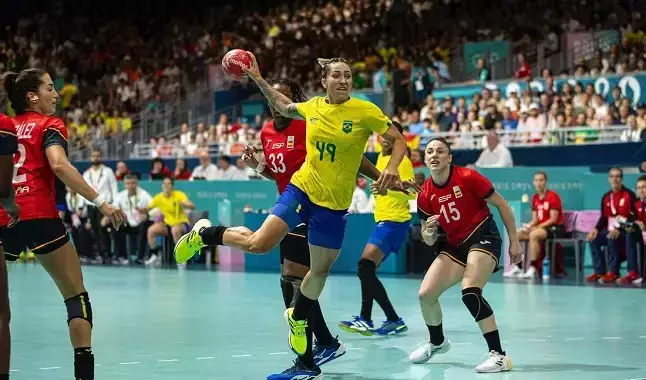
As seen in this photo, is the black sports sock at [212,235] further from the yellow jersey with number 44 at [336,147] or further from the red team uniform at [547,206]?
the red team uniform at [547,206]

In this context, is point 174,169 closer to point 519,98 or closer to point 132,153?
point 132,153

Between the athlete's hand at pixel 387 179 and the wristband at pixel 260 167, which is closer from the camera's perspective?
the athlete's hand at pixel 387 179

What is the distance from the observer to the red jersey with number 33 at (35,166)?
7.49 meters

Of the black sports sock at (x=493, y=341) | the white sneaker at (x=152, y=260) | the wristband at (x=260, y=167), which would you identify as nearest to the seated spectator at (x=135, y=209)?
the white sneaker at (x=152, y=260)

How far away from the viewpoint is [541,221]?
61.3 feet

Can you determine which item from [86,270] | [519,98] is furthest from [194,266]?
[519,98]

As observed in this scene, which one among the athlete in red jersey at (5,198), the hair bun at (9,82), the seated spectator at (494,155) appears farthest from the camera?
the seated spectator at (494,155)

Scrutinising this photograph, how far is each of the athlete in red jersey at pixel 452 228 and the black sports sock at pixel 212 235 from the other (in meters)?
1.75

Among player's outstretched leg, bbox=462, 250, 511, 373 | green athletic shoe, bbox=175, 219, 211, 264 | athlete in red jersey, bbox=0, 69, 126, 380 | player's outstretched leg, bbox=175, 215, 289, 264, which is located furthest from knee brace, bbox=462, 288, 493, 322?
athlete in red jersey, bbox=0, 69, 126, 380

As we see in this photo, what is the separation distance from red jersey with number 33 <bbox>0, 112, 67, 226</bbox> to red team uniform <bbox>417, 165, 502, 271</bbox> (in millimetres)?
3226

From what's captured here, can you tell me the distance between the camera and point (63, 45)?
134ft

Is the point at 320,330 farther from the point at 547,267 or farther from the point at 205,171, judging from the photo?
the point at 205,171

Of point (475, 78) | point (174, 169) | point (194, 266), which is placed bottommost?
point (194, 266)

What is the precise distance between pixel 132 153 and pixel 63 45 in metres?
10.7
